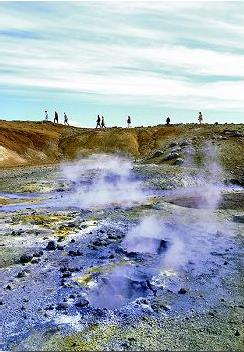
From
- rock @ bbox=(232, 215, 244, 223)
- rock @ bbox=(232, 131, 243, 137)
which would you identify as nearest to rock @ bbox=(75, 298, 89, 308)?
rock @ bbox=(232, 215, 244, 223)

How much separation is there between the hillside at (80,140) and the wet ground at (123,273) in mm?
26227

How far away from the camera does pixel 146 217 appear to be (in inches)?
1056

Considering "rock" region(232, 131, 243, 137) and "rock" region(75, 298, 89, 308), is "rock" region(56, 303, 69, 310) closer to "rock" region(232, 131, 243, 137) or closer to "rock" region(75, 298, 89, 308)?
"rock" region(75, 298, 89, 308)

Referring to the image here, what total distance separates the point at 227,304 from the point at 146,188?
2310cm

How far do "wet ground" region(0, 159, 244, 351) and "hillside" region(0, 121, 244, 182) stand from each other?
26227 mm

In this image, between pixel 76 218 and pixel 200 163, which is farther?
pixel 200 163

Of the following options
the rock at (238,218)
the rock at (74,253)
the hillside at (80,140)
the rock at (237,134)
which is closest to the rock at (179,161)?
the hillside at (80,140)

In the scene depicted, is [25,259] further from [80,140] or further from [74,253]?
[80,140]

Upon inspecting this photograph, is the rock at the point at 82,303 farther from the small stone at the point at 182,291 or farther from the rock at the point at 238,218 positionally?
the rock at the point at 238,218

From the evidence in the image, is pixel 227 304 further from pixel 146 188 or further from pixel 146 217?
pixel 146 188

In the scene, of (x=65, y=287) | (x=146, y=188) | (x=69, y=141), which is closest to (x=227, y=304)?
(x=65, y=287)

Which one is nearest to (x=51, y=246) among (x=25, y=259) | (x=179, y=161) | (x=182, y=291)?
(x=25, y=259)

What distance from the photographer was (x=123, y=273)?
56.9 ft

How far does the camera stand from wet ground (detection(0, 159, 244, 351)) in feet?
41.5
